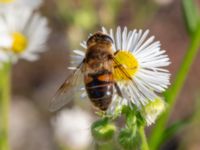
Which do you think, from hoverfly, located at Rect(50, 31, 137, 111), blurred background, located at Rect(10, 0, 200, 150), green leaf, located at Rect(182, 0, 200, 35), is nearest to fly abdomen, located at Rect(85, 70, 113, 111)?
hoverfly, located at Rect(50, 31, 137, 111)

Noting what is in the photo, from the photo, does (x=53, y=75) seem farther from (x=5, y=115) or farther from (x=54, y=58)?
(x=5, y=115)

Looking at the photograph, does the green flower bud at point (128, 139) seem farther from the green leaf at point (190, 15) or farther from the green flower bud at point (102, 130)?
the green leaf at point (190, 15)

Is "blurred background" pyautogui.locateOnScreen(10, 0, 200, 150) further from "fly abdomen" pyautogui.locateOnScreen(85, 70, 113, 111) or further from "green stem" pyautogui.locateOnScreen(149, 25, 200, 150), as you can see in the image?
"fly abdomen" pyautogui.locateOnScreen(85, 70, 113, 111)

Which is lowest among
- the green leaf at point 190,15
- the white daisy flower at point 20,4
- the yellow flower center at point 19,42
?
the green leaf at point 190,15

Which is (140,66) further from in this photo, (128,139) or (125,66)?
(128,139)

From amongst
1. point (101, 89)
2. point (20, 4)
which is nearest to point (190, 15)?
point (101, 89)

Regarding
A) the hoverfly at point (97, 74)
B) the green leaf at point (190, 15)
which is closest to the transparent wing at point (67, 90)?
the hoverfly at point (97, 74)
